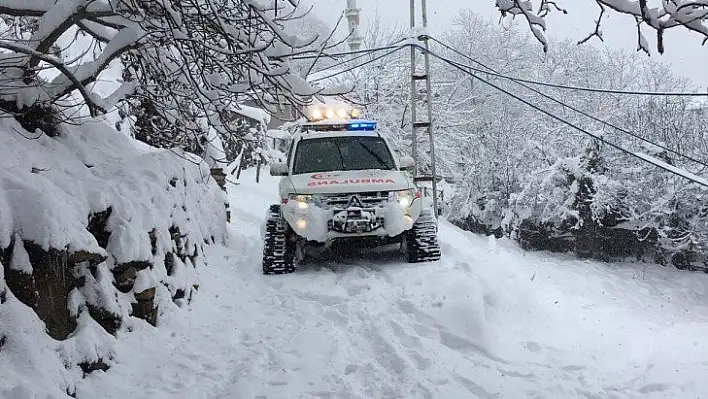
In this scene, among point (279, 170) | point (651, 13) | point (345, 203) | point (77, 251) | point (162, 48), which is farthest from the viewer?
point (279, 170)

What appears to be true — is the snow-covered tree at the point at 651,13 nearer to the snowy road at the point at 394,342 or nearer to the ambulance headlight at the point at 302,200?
the snowy road at the point at 394,342

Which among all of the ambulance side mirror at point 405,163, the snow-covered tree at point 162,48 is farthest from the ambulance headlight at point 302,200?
the snow-covered tree at point 162,48

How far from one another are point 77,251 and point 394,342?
244 cm

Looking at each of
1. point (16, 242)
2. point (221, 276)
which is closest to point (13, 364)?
point (16, 242)

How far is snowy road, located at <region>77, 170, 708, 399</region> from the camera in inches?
147

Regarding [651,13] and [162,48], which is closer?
[651,13]

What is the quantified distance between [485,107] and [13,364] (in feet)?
88.9

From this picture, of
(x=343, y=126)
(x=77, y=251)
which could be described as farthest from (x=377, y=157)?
(x=77, y=251)

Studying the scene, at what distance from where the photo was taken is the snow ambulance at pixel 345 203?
6.73 m

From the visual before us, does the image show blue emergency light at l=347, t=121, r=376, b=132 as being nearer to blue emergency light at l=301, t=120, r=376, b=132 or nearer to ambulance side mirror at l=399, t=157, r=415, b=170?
blue emergency light at l=301, t=120, r=376, b=132

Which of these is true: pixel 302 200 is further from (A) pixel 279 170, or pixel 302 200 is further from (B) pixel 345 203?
(A) pixel 279 170

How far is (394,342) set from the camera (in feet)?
15.0

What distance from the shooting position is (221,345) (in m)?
4.46

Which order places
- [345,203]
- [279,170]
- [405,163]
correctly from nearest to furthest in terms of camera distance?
[345,203] → [279,170] → [405,163]
